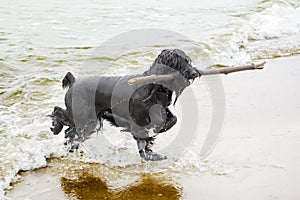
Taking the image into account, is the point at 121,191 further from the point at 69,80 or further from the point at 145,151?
the point at 69,80

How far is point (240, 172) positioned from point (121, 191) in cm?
111

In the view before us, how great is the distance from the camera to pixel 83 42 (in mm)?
10711

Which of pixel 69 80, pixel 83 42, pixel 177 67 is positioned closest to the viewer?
pixel 177 67

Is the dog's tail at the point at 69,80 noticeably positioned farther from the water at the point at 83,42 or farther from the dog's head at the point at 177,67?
the dog's head at the point at 177,67

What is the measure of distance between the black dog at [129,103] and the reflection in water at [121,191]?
12.1 inches

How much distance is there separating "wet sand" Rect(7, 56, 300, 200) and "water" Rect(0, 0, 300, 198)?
0.96ft

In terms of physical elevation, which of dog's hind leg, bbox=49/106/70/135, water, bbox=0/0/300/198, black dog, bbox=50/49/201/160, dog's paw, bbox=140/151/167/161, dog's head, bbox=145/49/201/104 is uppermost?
dog's head, bbox=145/49/201/104

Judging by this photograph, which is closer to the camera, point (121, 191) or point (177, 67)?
point (177, 67)

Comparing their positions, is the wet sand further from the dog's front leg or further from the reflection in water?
the dog's front leg

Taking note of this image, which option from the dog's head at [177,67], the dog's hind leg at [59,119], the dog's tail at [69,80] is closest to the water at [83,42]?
the dog's hind leg at [59,119]

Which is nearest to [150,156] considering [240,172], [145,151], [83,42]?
[145,151]

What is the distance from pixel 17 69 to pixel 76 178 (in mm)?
4536

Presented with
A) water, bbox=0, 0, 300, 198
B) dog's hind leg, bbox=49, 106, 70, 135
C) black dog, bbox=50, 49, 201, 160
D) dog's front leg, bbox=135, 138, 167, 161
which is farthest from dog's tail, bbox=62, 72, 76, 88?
dog's front leg, bbox=135, 138, 167, 161

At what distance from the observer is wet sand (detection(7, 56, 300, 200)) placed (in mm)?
3988
